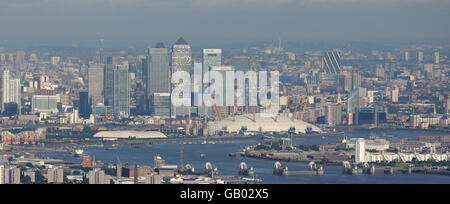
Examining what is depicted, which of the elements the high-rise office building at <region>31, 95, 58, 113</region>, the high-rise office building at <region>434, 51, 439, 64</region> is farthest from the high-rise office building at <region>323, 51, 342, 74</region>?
the high-rise office building at <region>31, 95, 58, 113</region>

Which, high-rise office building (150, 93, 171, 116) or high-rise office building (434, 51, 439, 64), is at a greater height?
high-rise office building (434, 51, 439, 64)

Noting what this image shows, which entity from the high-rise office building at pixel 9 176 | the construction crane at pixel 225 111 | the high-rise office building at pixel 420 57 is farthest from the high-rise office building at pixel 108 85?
the high-rise office building at pixel 9 176

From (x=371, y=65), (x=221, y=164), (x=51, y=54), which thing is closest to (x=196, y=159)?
(x=221, y=164)

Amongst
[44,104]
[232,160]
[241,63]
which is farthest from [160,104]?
[232,160]

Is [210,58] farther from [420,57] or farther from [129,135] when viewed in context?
[129,135]

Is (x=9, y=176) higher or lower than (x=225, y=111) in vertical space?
lower

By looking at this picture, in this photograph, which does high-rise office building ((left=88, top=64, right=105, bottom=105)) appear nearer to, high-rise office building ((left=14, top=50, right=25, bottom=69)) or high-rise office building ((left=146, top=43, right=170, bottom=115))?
high-rise office building ((left=146, top=43, right=170, bottom=115))
